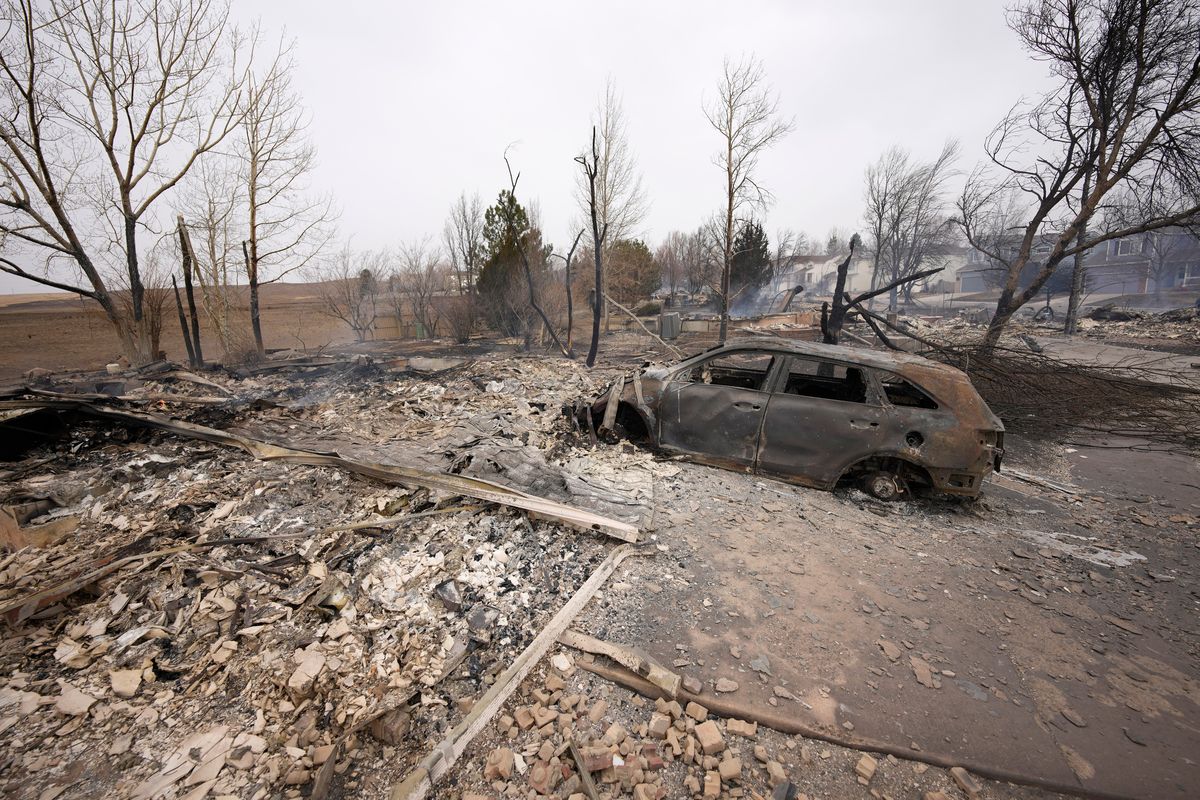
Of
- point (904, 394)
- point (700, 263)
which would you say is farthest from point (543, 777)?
point (700, 263)

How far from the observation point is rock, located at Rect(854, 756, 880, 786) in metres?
1.93

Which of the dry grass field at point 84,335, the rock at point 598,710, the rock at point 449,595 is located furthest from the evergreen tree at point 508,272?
the rock at point 598,710

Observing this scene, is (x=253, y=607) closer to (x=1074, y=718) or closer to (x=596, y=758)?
(x=596, y=758)

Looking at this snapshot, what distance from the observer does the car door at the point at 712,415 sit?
4.75 metres

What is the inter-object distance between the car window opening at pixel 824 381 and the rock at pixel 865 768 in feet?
11.6

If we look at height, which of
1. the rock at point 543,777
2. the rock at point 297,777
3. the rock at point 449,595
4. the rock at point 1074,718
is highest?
the rock at point 449,595

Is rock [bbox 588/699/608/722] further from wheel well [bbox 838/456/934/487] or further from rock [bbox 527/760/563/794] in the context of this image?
wheel well [bbox 838/456/934/487]

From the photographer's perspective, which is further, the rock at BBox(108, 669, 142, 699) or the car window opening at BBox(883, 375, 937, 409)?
the car window opening at BBox(883, 375, 937, 409)

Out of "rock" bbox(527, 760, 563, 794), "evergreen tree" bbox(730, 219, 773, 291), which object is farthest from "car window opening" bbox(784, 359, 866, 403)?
"evergreen tree" bbox(730, 219, 773, 291)

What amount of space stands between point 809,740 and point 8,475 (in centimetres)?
691

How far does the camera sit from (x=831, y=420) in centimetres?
441

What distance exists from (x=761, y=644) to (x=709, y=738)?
76 centimetres

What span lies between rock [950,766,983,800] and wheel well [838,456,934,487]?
275 centimetres

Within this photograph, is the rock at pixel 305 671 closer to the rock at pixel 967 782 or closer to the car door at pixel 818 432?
the rock at pixel 967 782
